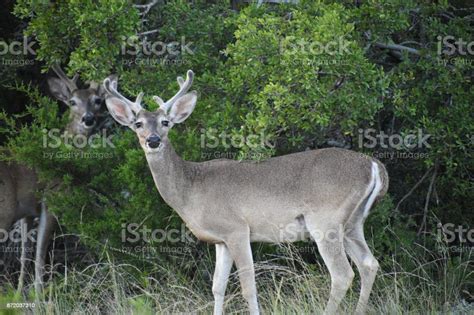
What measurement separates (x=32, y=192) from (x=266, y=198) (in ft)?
13.3

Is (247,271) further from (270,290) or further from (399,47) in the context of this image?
(399,47)

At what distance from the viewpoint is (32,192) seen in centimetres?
1157

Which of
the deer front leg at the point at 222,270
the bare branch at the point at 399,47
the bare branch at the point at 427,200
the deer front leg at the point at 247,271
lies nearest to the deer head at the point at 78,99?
the deer front leg at the point at 222,270

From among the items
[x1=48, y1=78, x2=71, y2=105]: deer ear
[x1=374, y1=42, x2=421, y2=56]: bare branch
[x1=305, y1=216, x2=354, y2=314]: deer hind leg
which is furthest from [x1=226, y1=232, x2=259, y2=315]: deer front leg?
[x1=48, y1=78, x2=71, y2=105]: deer ear

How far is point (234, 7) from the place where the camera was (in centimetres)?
1166

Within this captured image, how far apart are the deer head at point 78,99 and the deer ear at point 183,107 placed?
124 inches

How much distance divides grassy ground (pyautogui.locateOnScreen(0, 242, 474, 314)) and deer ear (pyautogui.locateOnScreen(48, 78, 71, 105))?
2.82 metres

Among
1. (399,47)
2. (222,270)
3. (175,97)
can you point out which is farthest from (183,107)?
(399,47)

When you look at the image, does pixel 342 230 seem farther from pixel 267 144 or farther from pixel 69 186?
pixel 69 186

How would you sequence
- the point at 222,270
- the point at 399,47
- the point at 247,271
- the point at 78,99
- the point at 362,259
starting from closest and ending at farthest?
the point at 247,271 < the point at 362,259 < the point at 222,270 < the point at 399,47 < the point at 78,99

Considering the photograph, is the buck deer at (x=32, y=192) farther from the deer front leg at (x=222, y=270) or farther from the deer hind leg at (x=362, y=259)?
the deer hind leg at (x=362, y=259)

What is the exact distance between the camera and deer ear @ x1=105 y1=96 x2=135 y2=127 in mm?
9211

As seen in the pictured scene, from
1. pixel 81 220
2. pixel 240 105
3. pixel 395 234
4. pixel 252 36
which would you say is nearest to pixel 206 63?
pixel 240 105

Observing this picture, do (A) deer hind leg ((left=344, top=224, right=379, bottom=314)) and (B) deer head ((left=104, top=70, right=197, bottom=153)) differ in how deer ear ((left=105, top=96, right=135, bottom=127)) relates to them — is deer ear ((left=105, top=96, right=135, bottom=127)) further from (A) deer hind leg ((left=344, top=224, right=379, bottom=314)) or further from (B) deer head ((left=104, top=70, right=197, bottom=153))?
(A) deer hind leg ((left=344, top=224, right=379, bottom=314))
